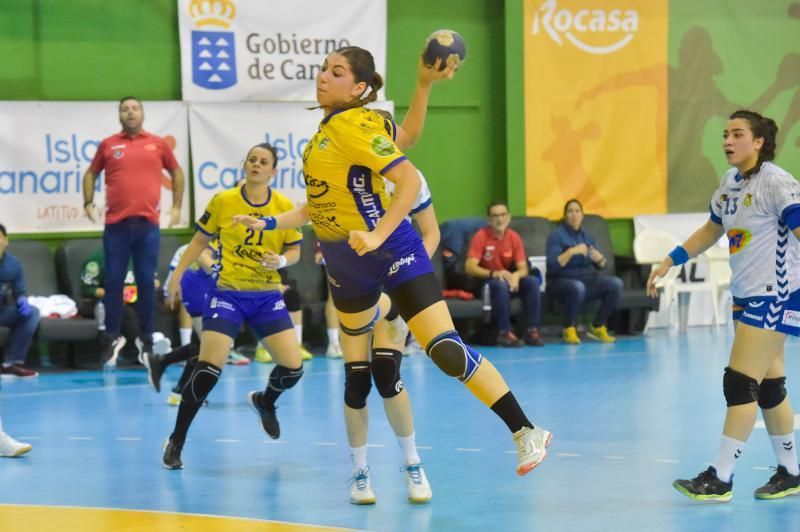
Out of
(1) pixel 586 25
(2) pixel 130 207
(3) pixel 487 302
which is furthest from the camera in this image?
(1) pixel 586 25

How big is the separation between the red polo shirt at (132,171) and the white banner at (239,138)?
1.70 metres

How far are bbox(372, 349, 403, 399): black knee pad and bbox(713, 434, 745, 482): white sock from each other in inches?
60.1

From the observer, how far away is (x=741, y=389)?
5570 mm

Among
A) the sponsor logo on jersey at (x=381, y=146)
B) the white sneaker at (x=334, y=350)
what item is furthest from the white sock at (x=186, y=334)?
the sponsor logo on jersey at (x=381, y=146)

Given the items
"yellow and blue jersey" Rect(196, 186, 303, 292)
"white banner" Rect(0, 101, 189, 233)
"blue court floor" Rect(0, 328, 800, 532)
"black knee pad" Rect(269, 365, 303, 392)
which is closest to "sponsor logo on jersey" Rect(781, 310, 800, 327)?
"blue court floor" Rect(0, 328, 800, 532)

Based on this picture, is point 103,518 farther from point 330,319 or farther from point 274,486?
point 330,319

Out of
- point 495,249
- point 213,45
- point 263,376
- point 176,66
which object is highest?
point 213,45

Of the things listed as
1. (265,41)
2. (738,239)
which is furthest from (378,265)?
(265,41)

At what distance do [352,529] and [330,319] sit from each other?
23.8ft

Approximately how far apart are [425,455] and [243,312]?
132 centimetres

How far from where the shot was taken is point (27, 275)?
40.0 ft

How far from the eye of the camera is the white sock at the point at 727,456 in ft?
18.4

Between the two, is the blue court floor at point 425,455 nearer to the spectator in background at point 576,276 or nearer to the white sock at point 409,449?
the white sock at point 409,449

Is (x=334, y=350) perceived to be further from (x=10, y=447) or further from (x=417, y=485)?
(x=417, y=485)
